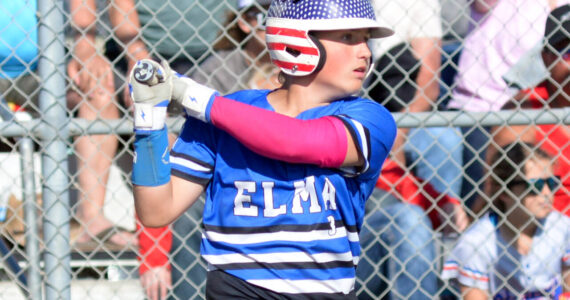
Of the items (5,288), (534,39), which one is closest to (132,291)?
(5,288)

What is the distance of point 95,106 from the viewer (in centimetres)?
382

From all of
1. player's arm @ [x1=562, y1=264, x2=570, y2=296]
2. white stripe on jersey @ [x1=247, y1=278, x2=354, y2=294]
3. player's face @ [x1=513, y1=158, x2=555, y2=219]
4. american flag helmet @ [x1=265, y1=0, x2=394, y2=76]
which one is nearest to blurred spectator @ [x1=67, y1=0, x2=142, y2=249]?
american flag helmet @ [x1=265, y1=0, x2=394, y2=76]

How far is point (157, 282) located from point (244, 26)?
4.06 feet

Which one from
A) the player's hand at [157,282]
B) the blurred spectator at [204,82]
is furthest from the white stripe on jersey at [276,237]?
the player's hand at [157,282]

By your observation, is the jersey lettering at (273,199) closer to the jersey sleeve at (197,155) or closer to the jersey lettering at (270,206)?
the jersey lettering at (270,206)

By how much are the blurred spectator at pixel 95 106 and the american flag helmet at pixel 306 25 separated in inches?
63.1

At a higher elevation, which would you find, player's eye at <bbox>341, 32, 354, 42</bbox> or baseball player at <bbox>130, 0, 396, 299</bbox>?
player's eye at <bbox>341, 32, 354, 42</bbox>

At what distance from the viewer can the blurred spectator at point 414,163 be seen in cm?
354

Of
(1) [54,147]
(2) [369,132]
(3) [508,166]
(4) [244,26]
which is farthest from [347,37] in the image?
(3) [508,166]

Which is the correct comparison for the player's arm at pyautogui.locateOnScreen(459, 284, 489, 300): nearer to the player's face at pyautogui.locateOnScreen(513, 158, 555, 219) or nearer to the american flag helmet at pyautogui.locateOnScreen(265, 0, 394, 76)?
the player's face at pyautogui.locateOnScreen(513, 158, 555, 219)

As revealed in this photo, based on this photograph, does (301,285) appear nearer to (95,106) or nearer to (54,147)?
(54,147)

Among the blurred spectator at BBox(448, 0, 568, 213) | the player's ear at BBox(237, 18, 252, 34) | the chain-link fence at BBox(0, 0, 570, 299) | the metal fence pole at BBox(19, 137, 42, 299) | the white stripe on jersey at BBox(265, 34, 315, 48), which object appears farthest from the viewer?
the blurred spectator at BBox(448, 0, 568, 213)

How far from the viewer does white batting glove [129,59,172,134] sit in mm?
1785

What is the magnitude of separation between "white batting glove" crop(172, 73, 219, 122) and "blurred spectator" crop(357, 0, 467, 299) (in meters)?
1.75
